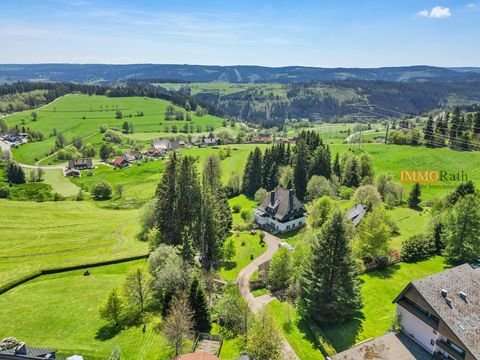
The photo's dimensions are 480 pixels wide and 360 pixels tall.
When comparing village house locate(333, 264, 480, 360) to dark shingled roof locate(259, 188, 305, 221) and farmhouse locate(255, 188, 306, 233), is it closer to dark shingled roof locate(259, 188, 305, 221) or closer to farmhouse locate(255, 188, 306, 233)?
farmhouse locate(255, 188, 306, 233)

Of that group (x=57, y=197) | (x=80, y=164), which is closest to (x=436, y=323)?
(x=57, y=197)

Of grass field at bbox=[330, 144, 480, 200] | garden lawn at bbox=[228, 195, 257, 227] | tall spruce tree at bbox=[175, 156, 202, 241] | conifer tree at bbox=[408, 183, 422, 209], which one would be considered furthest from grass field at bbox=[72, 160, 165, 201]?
grass field at bbox=[330, 144, 480, 200]

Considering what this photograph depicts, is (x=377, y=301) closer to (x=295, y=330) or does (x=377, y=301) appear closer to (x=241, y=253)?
(x=295, y=330)

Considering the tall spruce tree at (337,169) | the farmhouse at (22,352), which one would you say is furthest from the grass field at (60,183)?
the farmhouse at (22,352)

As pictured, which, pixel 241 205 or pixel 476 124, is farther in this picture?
pixel 476 124

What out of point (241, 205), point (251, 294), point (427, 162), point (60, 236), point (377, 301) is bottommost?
point (241, 205)

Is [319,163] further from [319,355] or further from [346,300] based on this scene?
[319,355]

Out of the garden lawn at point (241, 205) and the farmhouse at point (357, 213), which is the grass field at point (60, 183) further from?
the farmhouse at point (357, 213)
